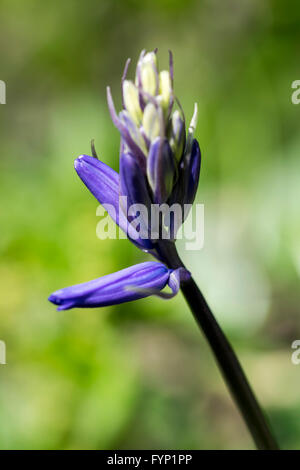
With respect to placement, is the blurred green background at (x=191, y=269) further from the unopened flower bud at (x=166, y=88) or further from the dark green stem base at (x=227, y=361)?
the unopened flower bud at (x=166, y=88)

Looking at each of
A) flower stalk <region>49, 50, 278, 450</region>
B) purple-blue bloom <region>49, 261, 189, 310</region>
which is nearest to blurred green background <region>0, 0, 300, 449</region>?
flower stalk <region>49, 50, 278, 450</region>

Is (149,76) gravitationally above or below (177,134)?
above

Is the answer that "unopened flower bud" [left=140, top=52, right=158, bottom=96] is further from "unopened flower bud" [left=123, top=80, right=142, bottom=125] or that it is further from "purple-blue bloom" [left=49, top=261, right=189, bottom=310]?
"purple-blue bloom" [left=49, top=261, right=189, bottom=310]

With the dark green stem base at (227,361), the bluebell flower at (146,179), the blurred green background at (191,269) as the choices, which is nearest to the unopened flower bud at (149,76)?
the bluebell flower at (146,179)

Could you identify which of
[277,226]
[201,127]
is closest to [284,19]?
[201,127]

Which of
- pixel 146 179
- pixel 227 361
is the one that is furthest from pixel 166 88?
pixel 227 361

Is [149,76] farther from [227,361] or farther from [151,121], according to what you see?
[227,361]

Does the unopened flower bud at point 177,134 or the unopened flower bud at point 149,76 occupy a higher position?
the unopened flower bud at point 149,76
